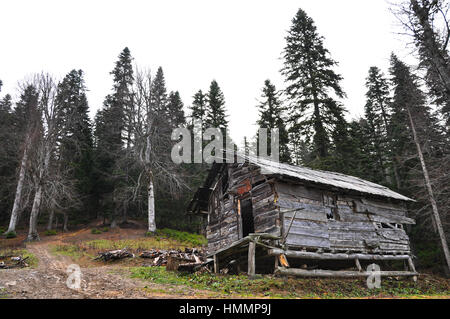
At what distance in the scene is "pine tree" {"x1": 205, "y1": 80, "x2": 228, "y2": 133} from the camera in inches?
1505

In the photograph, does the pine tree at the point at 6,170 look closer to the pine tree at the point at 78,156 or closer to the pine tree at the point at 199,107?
the pine tree at the point at 78,156

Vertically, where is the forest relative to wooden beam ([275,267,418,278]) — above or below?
above

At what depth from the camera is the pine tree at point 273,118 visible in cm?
3064

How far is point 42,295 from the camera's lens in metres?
6.82

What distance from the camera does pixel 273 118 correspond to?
104 feet

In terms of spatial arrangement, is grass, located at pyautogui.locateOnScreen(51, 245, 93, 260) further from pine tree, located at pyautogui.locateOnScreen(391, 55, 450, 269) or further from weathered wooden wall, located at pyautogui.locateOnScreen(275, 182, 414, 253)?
pine tree, located at pyautogui.locateOnScreen(391, 55, 450, 269)

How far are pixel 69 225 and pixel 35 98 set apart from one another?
17030mm

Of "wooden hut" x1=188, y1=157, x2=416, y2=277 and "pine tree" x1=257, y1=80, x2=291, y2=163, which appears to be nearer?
"wooden hut" x1=188, y1=157, x2=416, y2=277

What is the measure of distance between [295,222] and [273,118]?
21.3 meters

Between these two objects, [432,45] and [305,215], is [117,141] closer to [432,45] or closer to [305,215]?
[305,215]

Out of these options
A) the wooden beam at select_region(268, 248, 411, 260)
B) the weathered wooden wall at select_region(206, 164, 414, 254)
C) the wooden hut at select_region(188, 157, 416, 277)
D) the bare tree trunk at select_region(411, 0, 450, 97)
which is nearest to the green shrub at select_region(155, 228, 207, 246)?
the wooden hut at select_region(188, 157, 416, 277)

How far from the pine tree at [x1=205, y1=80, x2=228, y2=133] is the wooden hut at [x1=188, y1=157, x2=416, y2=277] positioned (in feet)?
73.0
